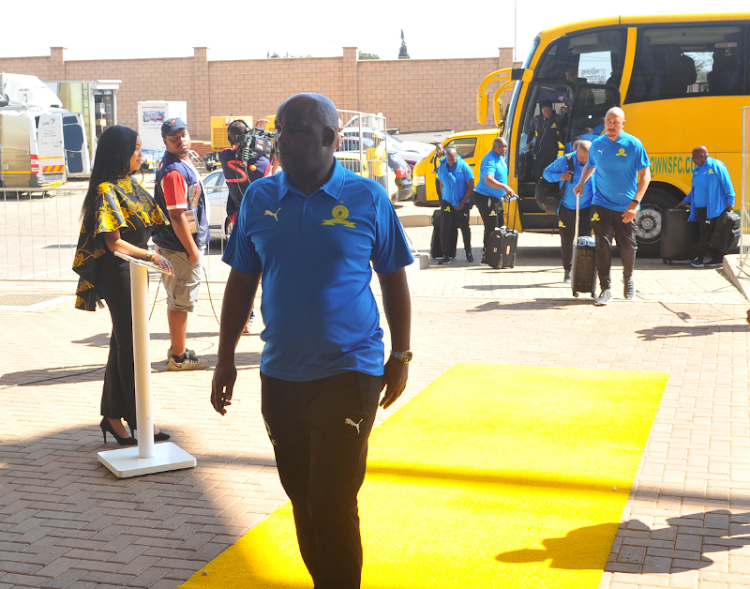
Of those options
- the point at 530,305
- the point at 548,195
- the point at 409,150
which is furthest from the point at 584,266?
the point at 409,150

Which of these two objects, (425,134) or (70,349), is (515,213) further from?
(425,134)

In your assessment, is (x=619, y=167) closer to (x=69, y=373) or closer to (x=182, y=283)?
(x=182, y=283)

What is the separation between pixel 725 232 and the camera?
537 inches

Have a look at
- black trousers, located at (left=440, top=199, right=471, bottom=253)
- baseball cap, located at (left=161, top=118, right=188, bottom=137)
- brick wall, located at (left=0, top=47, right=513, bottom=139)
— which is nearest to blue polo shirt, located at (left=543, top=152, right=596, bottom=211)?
black trousers, located at (left=440, top=199, right=471, bottom=253)

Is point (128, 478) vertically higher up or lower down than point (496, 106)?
lower down

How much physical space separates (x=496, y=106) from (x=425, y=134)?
24.9 m

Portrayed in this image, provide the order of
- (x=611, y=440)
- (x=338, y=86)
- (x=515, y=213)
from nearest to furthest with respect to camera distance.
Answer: (x=611, y=440), (x=515, y=213), (x=338, y=86)

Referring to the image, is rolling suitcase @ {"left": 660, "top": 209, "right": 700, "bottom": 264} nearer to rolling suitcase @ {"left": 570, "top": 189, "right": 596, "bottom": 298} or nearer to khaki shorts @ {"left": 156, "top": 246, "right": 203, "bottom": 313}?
rolling suitcase @ {"left": 570, "top": 189, "right": 596, "bottom": 298}

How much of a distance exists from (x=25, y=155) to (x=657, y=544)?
27464mm

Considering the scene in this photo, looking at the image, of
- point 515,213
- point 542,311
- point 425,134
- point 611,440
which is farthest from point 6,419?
point 425,134

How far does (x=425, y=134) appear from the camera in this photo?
40.3 metres

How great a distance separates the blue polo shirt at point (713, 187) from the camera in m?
13.7

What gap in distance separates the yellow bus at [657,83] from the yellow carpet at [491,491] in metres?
8.75

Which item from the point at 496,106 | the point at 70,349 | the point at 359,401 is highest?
the point at 496,106
